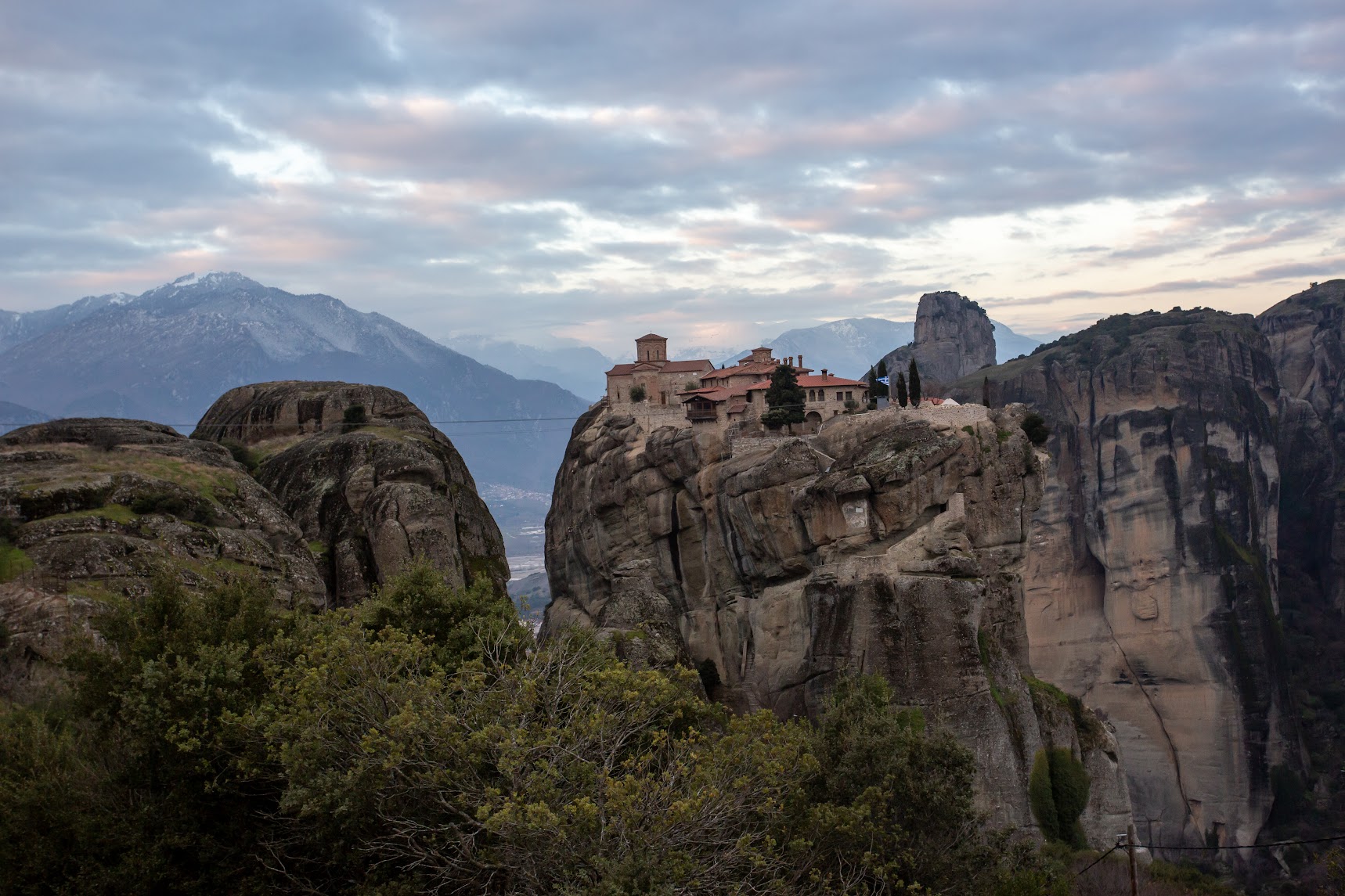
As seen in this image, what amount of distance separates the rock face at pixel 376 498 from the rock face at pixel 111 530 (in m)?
3.00

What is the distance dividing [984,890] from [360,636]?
48.6 feet

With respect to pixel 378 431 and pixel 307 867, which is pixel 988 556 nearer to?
pixel 378 431

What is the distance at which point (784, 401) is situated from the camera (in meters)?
80.2

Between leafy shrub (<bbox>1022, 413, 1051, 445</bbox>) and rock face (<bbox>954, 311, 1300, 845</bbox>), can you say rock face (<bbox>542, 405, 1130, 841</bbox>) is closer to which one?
leafy shrub (<bbox>1022, 413, 1051, 445</bbox>)

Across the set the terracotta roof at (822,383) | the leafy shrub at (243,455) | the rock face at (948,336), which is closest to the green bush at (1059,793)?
the terracotta roof at (822,383)

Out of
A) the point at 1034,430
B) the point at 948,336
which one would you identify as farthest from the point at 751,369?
the point at 948,336

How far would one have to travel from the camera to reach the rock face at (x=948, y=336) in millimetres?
178125

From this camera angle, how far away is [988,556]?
67062 millimetres

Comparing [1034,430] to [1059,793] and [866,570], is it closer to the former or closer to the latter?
[866,570]

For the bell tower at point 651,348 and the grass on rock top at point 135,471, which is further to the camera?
the bell tower at point 651,348

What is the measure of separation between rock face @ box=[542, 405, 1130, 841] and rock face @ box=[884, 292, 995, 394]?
102 metres

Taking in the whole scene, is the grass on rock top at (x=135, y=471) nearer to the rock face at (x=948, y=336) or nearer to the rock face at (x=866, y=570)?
the rock face at (x=866, y=570)

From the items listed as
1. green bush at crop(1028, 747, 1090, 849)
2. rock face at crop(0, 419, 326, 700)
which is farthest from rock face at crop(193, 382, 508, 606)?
green bush at crop(1028, 747, 1090, 849)

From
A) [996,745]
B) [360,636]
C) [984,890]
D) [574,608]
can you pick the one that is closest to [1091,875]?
[996,745]
